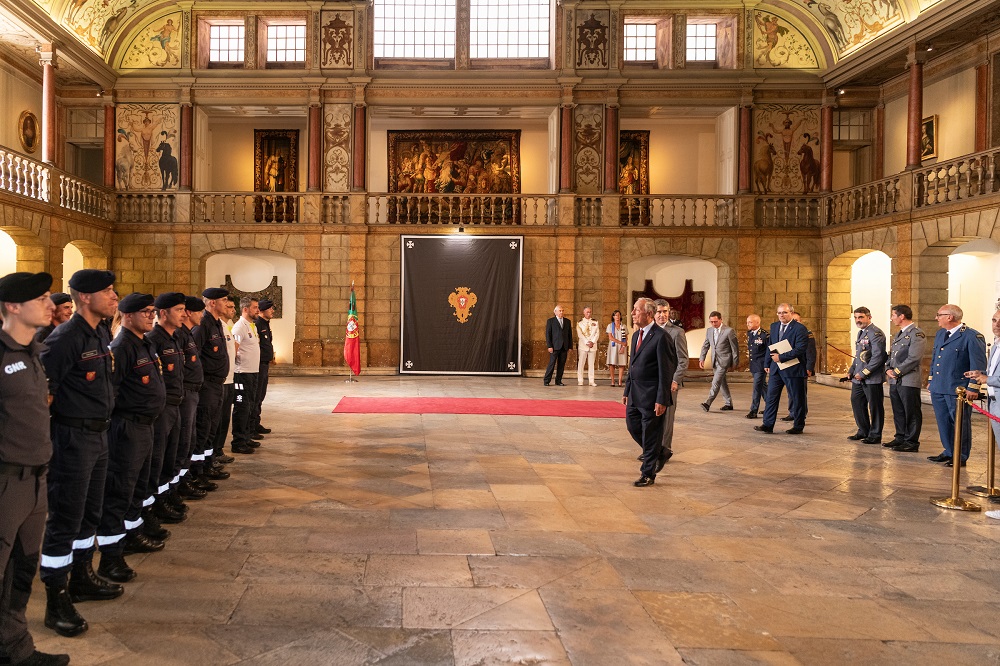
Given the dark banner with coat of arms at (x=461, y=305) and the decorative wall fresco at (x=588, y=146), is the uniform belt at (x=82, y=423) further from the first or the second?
the decorative wall fresco at (x=588, y=146)

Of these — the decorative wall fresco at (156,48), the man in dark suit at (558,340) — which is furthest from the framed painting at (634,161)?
the decorative wall fresco at (156,48)

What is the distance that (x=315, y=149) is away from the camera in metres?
17.3

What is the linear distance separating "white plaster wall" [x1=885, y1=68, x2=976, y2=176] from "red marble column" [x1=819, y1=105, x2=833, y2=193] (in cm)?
144

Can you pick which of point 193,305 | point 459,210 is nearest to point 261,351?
point 193,305

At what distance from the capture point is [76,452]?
342 cm

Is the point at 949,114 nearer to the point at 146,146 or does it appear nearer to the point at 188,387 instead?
the point at 188,387

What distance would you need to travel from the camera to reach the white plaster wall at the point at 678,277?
60.7 ft

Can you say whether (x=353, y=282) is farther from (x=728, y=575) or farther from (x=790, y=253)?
(x=728, y=575)

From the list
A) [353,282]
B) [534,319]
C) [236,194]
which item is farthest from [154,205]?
[534,319]

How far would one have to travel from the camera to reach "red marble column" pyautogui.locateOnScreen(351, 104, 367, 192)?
1736cm

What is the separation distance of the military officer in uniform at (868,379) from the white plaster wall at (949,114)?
830cm

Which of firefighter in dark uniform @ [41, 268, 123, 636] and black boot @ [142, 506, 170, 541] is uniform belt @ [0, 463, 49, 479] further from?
black boot @ [142, 506, 170, 541]

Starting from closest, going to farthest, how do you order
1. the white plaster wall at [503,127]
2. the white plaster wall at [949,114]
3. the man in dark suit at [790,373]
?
the man in dark suit at [790,373], the white plaster wall at [949,114], the white plaster wall at [503,127]

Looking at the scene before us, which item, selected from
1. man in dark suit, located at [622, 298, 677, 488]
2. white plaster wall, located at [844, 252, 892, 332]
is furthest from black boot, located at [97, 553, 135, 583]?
white plaster wall, located at [844, 252, 892, 332]
